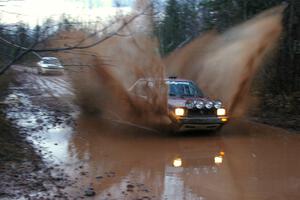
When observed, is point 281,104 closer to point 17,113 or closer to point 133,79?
point 133,79

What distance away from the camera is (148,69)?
51.4 feet

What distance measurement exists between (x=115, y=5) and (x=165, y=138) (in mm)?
3987

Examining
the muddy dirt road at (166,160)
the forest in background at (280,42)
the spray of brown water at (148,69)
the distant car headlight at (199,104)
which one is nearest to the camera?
the muddy dirt road at (166,160)

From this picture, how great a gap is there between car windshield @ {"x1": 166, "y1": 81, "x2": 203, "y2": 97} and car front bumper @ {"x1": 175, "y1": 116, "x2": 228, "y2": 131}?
140cm

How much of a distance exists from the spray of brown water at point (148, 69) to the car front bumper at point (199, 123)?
77 centimetres

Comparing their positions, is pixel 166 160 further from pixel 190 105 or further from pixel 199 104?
pixel 199 104

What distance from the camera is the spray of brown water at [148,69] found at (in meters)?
15.3

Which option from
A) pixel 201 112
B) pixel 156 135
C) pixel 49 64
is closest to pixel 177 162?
pixel 201 112

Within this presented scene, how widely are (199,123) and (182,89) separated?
1829 millimetres

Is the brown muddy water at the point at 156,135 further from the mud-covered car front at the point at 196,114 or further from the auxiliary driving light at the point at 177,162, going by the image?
the mud-covered car front at the point at 196,114

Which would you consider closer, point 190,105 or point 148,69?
point 190,105

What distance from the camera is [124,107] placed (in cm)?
1595

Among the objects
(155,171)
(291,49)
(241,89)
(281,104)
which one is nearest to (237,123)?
(241,89)

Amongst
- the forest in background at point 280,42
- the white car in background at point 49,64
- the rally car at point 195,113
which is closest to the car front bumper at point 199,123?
the rally car at point 195,113
